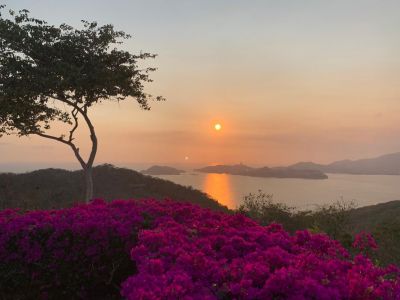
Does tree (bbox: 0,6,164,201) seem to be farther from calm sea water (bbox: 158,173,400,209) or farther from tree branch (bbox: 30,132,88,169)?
calm sea water (bbox: 158,173,400,209)

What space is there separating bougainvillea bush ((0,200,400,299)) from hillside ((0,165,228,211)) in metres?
25.1

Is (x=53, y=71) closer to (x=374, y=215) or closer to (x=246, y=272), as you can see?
(x=246, y=272)

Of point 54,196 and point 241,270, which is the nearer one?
point 241,270

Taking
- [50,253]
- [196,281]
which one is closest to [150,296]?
[196,281]

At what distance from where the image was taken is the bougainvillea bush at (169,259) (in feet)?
17.1

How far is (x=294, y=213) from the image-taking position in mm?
35594

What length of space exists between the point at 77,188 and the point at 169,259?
124ft

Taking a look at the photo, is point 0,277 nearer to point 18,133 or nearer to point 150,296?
point 150,296

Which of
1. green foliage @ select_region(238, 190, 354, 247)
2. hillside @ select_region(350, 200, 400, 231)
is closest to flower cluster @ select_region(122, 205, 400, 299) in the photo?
green foliage @ select_region(238, 190, 354, 247)

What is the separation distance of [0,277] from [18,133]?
1838 cm

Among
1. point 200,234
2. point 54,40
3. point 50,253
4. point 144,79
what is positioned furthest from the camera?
point 144,79

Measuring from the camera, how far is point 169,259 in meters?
6.52

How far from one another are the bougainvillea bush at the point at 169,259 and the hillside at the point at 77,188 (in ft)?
82.5

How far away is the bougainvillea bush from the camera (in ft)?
17.1
